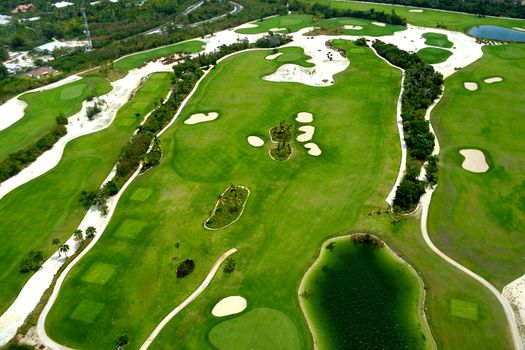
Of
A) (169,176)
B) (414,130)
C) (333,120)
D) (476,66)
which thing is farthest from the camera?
(476,66)

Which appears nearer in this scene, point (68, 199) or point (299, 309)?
point (299, 309)

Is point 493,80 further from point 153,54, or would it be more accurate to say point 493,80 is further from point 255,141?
point 153,54

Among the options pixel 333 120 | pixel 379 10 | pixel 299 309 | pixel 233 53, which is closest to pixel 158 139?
pixel 333 120

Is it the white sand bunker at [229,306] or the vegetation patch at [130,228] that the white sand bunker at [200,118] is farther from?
the white sand bunker at [229,306]

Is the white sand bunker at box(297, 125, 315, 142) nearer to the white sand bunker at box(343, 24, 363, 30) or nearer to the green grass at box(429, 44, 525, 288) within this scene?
the green grass at box(429, 44, 525, 288)

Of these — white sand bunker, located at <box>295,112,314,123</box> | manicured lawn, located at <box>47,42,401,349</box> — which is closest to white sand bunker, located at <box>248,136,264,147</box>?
manicured lawn, located at <box>47,42,401,349</box>

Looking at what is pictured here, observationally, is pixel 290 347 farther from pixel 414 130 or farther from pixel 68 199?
pixel 414 130

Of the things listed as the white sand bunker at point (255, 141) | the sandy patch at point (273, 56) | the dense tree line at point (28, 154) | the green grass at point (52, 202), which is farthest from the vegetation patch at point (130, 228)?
the sandy patch at point (273, 56)
